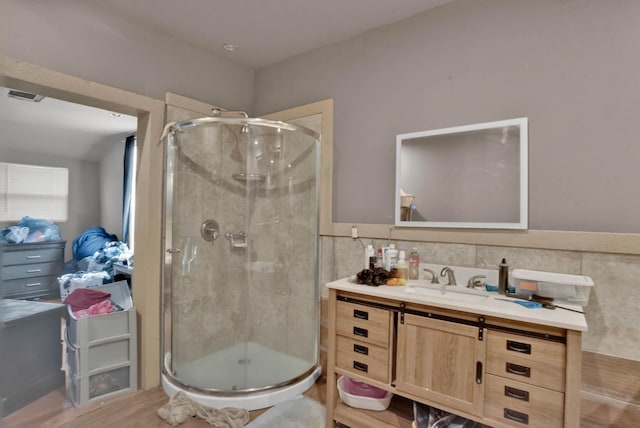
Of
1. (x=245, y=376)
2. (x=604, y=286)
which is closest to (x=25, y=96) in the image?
(x=245, y=376)

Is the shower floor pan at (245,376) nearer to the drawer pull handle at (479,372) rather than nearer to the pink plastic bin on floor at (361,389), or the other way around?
the pink plastic bin on floor at (361,389)

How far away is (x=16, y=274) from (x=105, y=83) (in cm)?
371

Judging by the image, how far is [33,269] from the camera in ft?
14.6

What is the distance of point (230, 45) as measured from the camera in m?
2.63

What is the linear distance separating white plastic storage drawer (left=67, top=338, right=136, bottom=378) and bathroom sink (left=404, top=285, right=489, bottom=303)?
1923mm

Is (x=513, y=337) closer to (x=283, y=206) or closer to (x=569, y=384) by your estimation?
(x=569, y=384)

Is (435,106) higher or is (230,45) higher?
(230,45)

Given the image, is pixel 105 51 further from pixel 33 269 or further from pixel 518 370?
pixel 33 269

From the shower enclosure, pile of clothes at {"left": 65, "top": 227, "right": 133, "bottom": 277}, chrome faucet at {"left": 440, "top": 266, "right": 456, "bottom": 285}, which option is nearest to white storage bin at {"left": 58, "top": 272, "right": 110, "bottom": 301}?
pile of clothes at {"left": 65, "top": 227, "right": 133, "bottom": 277}

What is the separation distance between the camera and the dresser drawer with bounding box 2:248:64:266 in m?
4.24

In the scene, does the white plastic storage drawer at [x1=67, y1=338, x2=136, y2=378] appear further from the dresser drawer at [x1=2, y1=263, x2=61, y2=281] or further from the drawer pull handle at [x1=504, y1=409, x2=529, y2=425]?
the dresser drawer at [x1=2, y1=263, x2=61, y2=281]

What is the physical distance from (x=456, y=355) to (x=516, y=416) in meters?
0.30

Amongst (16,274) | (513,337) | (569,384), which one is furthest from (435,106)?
(16,274)

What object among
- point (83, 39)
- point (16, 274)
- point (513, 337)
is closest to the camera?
point (513, 337)
